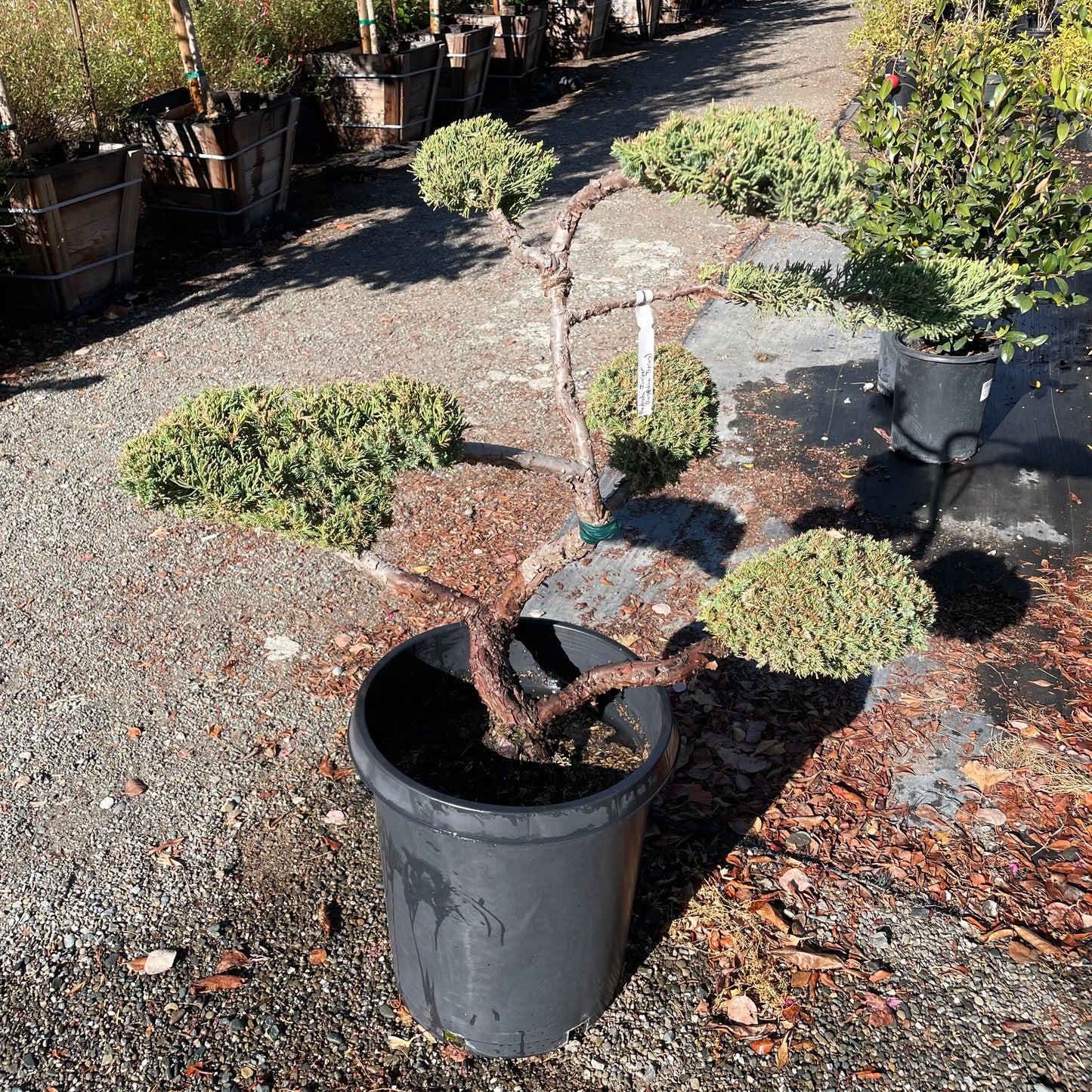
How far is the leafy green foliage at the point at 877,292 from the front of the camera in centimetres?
215

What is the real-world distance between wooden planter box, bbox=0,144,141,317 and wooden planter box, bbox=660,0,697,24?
12.2 m

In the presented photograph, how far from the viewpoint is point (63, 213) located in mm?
6102

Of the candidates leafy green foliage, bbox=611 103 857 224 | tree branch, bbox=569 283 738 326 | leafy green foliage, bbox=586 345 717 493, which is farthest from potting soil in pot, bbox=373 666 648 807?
leafy green foliage, bbox=611 103 857 224

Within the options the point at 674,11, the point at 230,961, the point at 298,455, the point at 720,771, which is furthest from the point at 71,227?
the point at 674,11

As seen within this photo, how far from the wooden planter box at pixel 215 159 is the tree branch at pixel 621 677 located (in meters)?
6.19

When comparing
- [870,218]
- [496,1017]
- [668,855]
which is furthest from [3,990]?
[870,218]

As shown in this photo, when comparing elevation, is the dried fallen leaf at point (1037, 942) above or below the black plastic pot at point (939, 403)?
below

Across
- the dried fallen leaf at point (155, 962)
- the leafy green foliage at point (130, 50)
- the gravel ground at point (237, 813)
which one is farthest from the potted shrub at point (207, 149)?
the dried fallen leaf at point (155, 962)

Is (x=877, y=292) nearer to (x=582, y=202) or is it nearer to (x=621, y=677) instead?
(x=582, y=202)

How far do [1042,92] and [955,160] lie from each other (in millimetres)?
3597

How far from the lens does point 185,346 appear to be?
6066 mm

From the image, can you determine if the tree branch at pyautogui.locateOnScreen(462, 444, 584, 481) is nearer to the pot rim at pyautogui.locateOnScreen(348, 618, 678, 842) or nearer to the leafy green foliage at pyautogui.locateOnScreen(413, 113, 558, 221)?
the leafy green foliage at pyautogui.locateOnScreen(413, 113, 558, 221)

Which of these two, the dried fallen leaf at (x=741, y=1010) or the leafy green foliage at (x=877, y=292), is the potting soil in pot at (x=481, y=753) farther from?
the leafy green foliage at (x=877, y=292)

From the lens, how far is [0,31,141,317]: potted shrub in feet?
19.6
